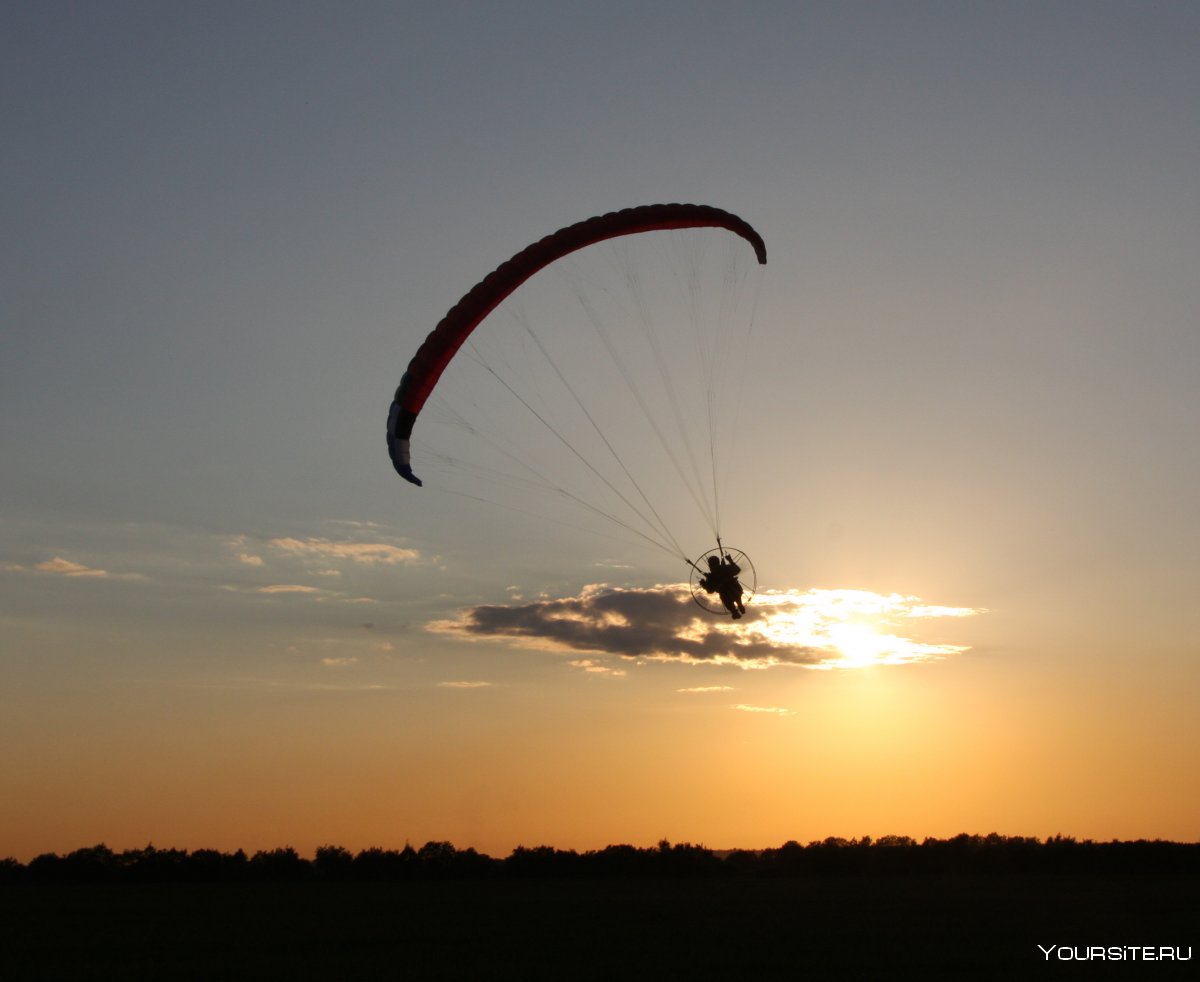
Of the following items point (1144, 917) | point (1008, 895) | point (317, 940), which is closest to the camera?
point (317, 940)

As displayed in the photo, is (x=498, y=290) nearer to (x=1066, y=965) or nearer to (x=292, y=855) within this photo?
(x=1066, y=965)

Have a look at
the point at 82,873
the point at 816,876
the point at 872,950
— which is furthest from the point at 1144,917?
the point at 82,873

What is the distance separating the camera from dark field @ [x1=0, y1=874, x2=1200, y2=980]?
24.4 metres

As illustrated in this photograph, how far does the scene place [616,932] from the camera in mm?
31984

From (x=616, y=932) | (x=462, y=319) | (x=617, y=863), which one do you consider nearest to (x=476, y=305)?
(x=462, y=319)

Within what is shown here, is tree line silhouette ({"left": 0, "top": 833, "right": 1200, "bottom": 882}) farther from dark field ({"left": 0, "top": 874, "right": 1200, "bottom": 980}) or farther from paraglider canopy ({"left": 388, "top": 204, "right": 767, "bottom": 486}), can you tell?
paraglider canopy ({"left": 388, "top": 204, "right": 767, "bottom": 486})

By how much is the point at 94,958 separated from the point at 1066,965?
862 inches

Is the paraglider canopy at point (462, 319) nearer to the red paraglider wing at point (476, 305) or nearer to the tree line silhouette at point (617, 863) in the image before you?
the red paraglider wing at point (476, 305)

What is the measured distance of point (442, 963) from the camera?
26125mm

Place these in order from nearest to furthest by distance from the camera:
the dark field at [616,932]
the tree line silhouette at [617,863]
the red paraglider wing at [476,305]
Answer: the dark field at [616,932] → the red paraglider wing at [476,305] → the tree line silhouette at [617,863]

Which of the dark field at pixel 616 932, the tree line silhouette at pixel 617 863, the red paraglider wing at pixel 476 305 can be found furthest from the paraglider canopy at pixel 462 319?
the tree line silhouette at pixel 617 863

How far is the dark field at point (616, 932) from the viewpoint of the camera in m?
24.4

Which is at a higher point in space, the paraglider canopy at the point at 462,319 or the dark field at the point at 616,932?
the paraglider canopy at the point at 462,319

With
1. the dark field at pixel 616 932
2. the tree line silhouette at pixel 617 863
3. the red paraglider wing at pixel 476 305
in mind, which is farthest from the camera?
the tree line silhouette at pixel 617 863
